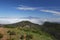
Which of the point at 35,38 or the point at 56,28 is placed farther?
the point at 56,28

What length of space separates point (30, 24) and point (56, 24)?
6.10 metres

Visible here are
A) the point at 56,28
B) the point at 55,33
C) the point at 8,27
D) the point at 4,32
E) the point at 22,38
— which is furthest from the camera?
the point at 56,28

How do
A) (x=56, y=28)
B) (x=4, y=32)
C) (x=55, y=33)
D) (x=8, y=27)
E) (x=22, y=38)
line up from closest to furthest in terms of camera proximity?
(x=22, y=38) → (x=4, y=32) → (x=8, y=27) → (x=55, y=33) → (x=56, y=28)

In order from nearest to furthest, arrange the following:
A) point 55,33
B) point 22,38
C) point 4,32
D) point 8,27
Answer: point 22,38
point 4,32
point 8,27
point 55,33

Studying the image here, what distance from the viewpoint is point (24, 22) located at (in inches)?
1778

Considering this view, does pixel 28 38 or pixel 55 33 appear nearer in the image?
pixel 28 38

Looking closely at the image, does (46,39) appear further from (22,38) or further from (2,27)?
(2,27)

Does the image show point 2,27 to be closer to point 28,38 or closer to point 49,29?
point 28,38

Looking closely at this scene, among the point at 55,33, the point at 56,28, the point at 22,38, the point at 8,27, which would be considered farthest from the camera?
the point at 56,28

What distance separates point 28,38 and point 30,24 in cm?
1252

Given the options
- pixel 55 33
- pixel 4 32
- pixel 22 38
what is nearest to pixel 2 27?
pixel 4 32

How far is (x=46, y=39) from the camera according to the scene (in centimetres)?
3528

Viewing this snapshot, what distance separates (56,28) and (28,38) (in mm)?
14383

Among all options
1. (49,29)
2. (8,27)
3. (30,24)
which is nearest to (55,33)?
(49,29)
